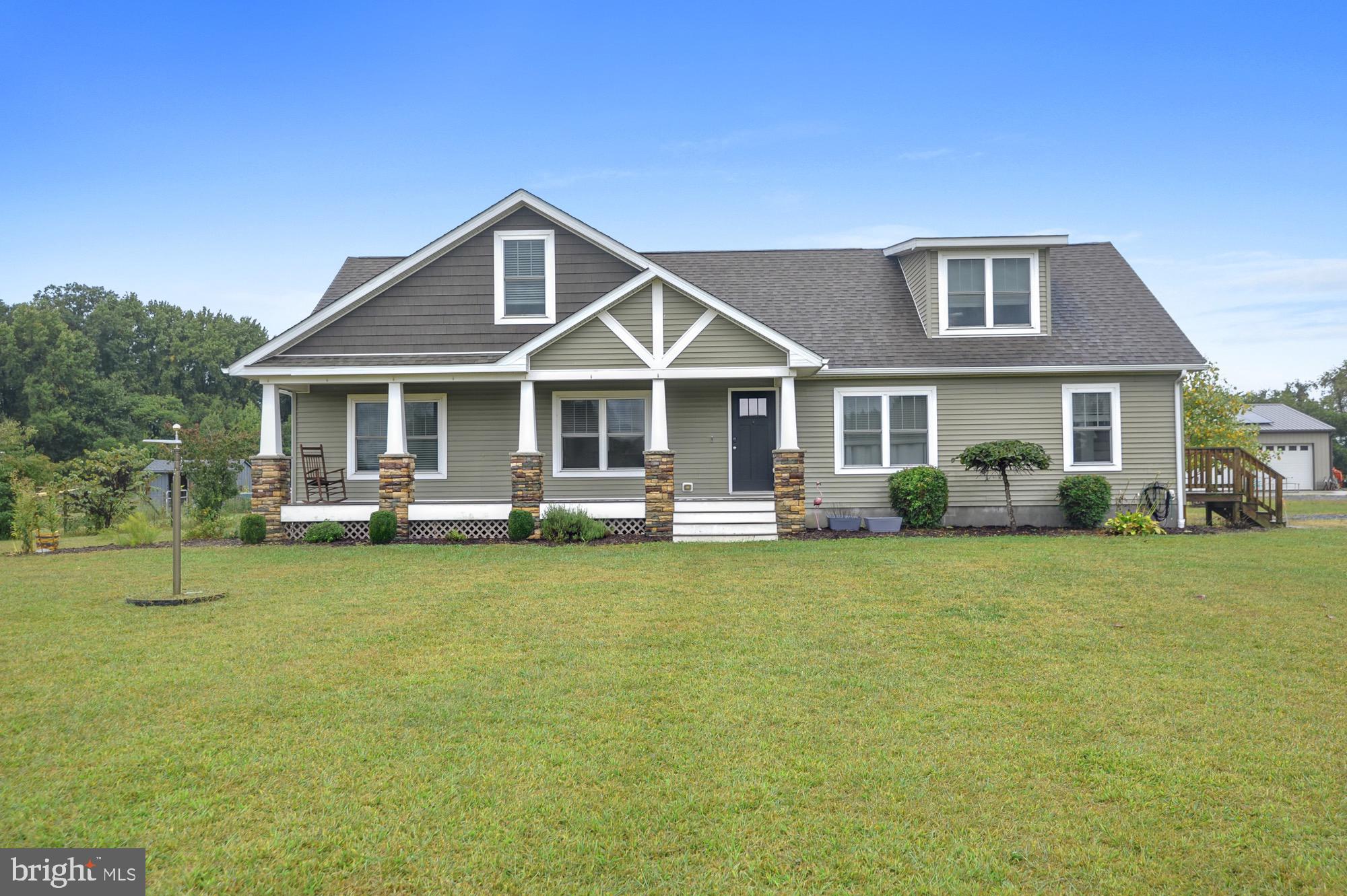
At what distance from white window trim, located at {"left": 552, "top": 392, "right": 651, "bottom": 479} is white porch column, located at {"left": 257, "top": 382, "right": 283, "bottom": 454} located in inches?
208

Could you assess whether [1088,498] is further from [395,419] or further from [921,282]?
[395,419]

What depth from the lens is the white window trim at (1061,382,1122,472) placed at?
17.8m

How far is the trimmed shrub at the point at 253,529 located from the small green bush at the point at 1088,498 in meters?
15.4

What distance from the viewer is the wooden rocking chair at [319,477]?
1756 cm

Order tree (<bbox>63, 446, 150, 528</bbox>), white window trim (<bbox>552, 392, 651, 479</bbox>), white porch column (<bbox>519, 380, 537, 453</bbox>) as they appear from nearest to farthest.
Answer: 1. white porch column (<bbox>519, 380, 537, 453</bbox>)
2. white window trim (<bbox>552, 392, 651, 479</bbox>)
3. tree (<bbox>63, 446, 150, 528</bbox>)

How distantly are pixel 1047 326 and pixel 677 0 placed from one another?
10.5 metres

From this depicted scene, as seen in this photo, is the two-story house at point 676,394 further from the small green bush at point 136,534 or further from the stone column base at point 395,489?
the small green bush at point 136,534

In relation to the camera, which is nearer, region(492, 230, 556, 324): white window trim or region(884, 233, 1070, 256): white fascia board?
region(492, 230, 556, 324): white window trim

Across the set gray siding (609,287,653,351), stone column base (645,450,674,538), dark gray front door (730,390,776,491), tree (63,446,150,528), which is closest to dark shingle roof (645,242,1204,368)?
dark gray front door (730,390,776,491)

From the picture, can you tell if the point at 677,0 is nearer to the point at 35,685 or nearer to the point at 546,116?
the point at 546,116

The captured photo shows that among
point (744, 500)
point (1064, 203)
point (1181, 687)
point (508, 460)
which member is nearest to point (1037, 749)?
point (1181, 687)

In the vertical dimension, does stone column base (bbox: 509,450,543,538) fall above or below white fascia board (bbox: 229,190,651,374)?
below

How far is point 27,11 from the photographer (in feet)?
58.6

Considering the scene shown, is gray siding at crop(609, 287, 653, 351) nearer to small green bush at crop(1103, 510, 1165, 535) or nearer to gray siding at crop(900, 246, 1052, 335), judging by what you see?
gray siding at crop(900, 246, 1052, 335)
